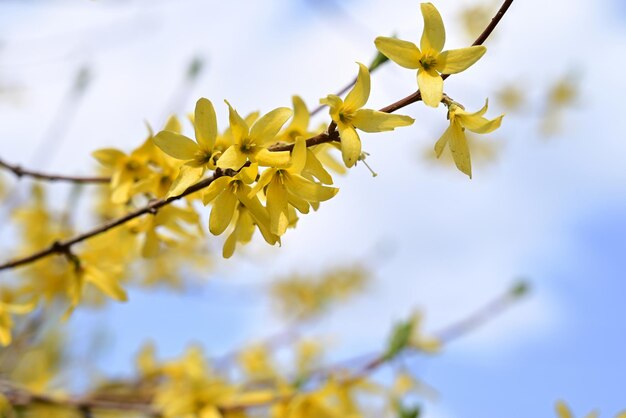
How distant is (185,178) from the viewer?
4.38ft

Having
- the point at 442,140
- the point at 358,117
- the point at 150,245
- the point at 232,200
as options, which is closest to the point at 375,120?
the point at 358,117

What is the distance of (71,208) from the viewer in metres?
3.48

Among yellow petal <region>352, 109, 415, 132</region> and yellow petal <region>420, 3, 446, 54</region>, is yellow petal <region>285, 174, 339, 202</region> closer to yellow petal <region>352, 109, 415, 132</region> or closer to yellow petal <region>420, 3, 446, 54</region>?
yellow petal <region>352, 109, 415, 132</region>

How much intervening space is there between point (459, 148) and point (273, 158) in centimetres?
41

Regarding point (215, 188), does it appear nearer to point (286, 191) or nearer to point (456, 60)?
point (286, 191)

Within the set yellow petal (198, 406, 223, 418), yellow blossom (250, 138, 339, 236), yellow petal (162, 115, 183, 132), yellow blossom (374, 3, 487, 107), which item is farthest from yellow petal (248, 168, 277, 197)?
yellow petal (198, 406, 223, 418)

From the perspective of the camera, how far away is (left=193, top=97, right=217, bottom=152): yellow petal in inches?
53.3

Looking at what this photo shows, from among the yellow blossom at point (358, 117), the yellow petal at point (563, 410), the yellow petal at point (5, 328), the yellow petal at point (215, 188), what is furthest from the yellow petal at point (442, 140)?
the yellow petal at point (5, 328)

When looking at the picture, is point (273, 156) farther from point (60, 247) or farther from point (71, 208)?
point (71, 208)

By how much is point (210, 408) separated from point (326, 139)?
1.45 meters

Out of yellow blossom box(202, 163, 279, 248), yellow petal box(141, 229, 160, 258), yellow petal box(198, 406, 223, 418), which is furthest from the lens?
yellow petal box(198, 406, 223, 418)

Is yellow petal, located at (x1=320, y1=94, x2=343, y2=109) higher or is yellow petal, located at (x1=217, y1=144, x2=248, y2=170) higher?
yellow petal, located at (x1=320, y1=94, x2=343, y2=109)

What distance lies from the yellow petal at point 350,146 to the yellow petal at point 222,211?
294 mm

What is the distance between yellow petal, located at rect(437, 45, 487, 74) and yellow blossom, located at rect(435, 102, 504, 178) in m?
0.08
